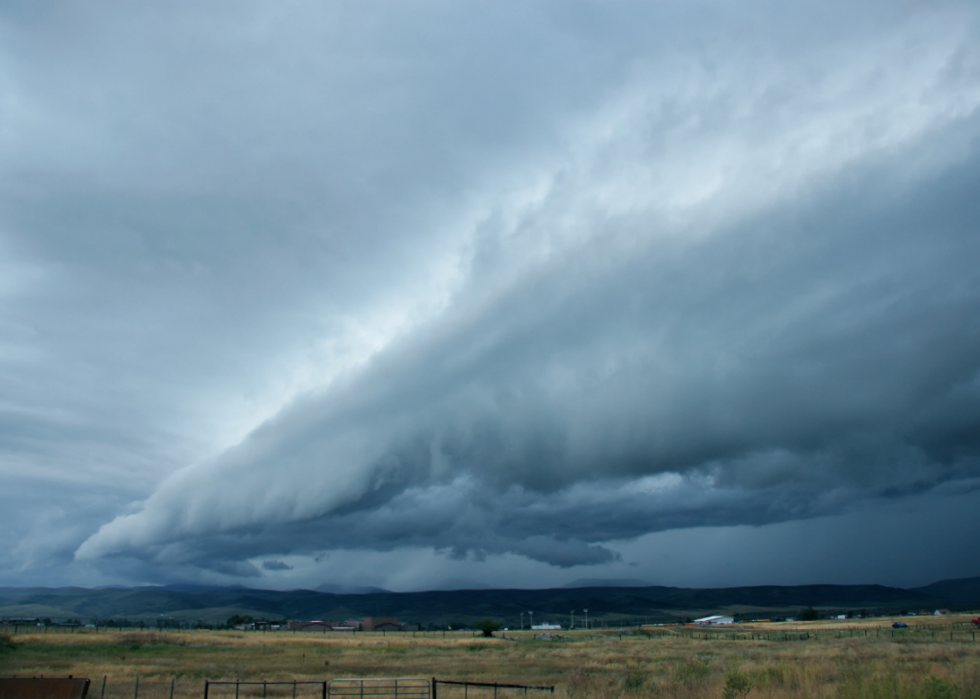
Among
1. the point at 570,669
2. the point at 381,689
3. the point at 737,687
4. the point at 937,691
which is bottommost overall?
the point at 570,669

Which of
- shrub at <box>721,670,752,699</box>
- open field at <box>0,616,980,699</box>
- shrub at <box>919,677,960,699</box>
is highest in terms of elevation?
shrub at <box>919,677,960,699</box>

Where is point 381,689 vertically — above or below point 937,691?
below

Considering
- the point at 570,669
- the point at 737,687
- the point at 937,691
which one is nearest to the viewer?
the point at 937,691

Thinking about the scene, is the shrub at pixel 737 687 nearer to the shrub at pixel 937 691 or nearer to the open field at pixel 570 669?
the open field at pixel 570 669

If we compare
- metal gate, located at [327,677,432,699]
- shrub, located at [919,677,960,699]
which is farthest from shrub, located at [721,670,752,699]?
metal gate, located at [327,677,432,699]

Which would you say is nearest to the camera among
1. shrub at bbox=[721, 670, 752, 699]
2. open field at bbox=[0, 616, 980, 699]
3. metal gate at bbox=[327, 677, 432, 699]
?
shrub at bbox=[721, 670, 752, 699]

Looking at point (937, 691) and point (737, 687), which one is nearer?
point (937, 691)

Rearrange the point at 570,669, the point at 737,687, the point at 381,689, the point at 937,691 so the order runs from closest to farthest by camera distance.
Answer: the point at 937,691
the point at 737,687
the point at 381,689
the point at 570,669

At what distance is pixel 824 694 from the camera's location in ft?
69.6

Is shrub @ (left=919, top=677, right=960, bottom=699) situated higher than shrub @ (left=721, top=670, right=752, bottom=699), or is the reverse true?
shrub @ (left=919, top=677, right=960, bottom=699)

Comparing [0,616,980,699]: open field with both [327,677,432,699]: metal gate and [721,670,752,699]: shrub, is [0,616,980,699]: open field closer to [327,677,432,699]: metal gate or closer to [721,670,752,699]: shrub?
[721,670,752,699]: shrub

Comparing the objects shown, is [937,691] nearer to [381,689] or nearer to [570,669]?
[381,689]

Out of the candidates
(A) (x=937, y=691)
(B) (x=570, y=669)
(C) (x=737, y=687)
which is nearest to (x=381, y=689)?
(B) (x=570, y=669)

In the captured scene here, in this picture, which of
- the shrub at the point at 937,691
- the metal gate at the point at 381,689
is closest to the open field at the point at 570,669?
the shrub at the point at 937,691
